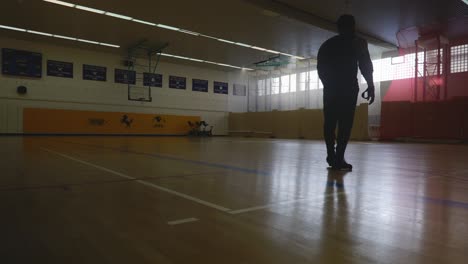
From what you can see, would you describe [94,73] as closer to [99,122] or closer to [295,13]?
[99,122]

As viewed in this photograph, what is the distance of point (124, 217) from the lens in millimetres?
1075

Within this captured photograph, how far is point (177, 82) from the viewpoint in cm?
1727

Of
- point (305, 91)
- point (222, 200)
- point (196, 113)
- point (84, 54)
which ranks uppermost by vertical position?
point (84, 54)

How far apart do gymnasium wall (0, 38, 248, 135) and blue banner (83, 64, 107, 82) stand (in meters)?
0.17

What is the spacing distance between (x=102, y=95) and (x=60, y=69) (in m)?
2.08

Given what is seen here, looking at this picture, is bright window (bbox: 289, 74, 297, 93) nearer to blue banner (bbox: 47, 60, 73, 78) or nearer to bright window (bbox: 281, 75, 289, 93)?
bright window (bbox: 281, 75, 289, 93)

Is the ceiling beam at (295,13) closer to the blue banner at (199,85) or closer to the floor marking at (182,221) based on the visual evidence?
the floor marking at (182,221)

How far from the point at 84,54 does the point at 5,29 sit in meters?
3.32

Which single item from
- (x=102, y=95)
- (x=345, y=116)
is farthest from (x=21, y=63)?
(x=345, y=116)

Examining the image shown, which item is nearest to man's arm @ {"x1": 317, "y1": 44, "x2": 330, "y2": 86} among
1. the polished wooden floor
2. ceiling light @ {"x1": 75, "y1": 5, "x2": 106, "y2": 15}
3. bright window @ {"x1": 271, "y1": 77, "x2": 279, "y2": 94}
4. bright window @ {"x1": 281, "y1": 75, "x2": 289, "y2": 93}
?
the polished wooden floor

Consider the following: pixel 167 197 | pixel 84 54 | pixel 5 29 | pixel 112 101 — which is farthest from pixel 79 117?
pixel 167 197

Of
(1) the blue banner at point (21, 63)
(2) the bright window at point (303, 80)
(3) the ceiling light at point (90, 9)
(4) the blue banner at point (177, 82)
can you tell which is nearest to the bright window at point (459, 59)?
(2) the bright window at point (303, 80)

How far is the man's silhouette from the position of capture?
8.74ft

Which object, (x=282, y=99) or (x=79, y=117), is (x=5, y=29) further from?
(x=282, y=99)
